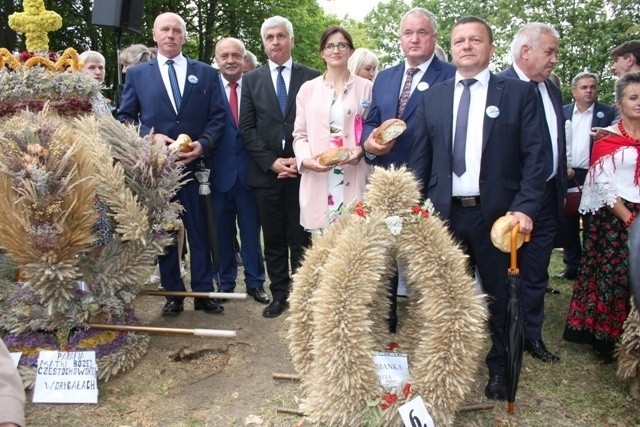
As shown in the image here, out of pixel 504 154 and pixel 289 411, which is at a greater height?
pixel 504 154

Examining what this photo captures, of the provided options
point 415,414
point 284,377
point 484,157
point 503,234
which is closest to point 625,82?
point 484,157

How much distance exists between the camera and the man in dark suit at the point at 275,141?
14.6 feet

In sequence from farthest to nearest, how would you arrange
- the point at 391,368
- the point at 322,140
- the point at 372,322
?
1. the point at 322,140
2. the point at 391,368
3. the point at 372,322

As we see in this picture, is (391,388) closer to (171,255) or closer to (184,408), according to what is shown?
(184,408)

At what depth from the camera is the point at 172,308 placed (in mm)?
4492

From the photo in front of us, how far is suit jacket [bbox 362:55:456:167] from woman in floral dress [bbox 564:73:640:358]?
109cm

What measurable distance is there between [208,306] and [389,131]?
205cm

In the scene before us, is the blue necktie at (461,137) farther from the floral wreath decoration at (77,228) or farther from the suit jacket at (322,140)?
the floral wreath decoration at (77,228)

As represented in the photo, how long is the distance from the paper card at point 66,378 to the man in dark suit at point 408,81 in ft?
6.06

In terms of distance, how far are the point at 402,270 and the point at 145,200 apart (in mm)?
1488

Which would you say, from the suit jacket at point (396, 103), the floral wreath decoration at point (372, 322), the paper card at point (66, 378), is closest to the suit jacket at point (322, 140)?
the suit jacket at point (396, 103)

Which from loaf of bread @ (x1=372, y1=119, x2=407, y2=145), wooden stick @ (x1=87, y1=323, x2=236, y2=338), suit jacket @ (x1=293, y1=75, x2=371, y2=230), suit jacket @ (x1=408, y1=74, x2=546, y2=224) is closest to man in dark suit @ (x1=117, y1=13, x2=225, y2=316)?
suit jacket @ (x1=293, y1=75, x2=371, y2=230)

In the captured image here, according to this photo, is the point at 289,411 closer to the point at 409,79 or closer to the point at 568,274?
the point at 409,79

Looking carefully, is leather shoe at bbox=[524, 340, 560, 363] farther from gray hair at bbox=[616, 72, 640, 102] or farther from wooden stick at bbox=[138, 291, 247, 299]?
wooden stick at bbox=[138, 291, 247, 299]
